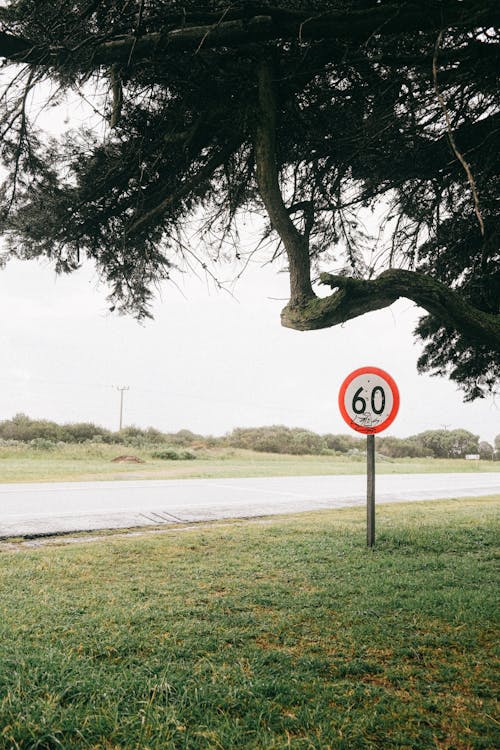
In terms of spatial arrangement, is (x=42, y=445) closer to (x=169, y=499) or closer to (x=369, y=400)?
(x=169, y=499)

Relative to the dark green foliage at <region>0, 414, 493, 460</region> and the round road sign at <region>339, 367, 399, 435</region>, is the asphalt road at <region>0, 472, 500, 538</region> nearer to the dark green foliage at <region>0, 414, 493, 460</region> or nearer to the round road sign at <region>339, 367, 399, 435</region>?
the round road sign at <region>339, 367, 399, 435</region>

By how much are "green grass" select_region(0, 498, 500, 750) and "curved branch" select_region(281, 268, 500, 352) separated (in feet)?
7.14

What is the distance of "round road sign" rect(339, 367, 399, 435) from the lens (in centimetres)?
729

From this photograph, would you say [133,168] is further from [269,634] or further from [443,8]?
[269,634]

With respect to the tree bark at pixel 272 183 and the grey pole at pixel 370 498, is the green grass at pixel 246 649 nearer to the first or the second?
the grey pole at pixel 370 498

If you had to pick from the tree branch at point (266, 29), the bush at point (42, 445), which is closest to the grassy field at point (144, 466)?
the bush at point (42, 445)

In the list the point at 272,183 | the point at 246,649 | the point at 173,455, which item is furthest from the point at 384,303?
the point at 173,455

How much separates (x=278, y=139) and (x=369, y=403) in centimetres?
349

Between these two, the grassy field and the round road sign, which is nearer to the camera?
the round road sign

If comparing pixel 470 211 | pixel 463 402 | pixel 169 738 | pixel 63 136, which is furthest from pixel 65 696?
pixel 463 402

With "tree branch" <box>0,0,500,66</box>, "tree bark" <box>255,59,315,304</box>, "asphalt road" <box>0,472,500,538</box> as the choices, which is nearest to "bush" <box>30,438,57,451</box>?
"asphalt road" <box>0,472,500,538</box>

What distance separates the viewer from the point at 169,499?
12.0 m

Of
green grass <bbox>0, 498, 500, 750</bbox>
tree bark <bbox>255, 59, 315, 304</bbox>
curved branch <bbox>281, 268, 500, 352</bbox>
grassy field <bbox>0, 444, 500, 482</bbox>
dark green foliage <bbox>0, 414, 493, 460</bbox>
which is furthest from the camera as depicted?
dark green foliage <bbox>0, 414, 493, 460</bbox>

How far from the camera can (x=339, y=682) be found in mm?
3012
